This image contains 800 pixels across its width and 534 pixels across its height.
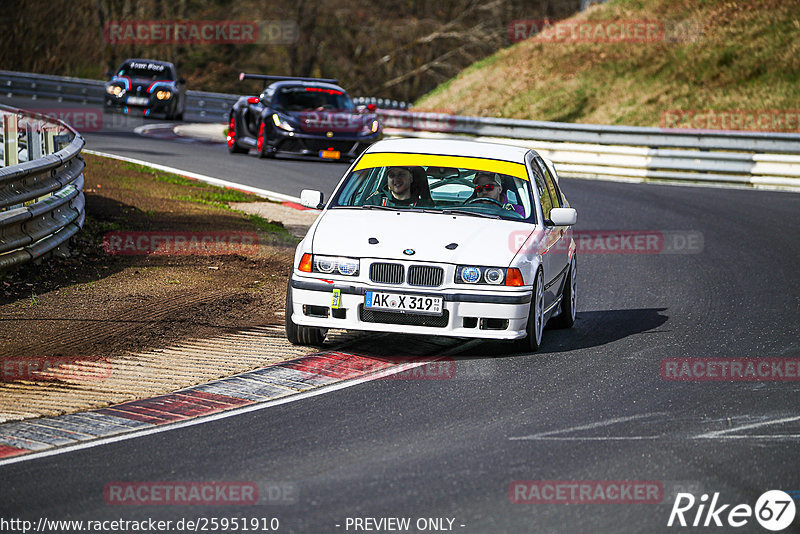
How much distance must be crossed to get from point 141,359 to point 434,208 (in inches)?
103

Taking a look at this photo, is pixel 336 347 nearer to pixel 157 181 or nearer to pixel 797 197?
pixel 157 181

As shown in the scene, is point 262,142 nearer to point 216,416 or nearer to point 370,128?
point 370,128

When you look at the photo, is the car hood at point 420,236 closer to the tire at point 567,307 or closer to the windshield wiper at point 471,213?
the windshield wiper at point 471,213

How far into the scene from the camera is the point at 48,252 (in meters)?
11.7

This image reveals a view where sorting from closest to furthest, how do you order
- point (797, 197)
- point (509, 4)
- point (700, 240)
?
point (700, 240) < point (797, 197) < point (509, 4)

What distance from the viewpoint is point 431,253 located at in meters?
8.66

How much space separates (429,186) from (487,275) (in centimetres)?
166

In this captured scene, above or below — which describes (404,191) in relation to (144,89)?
above

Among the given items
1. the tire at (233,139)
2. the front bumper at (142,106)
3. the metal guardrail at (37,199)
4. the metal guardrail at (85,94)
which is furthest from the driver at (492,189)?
the metal guardrail at (85,94)

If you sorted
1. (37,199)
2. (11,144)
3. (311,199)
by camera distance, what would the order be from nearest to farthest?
(311,199) → (37,199) → (11,144)

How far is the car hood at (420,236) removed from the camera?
8695 millimetres

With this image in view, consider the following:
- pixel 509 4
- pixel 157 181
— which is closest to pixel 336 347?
pixel 157 181

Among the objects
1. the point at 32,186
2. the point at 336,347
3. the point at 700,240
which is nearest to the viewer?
the point at 336,347

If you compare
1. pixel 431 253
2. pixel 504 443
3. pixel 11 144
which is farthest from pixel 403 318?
pixel 11 144
